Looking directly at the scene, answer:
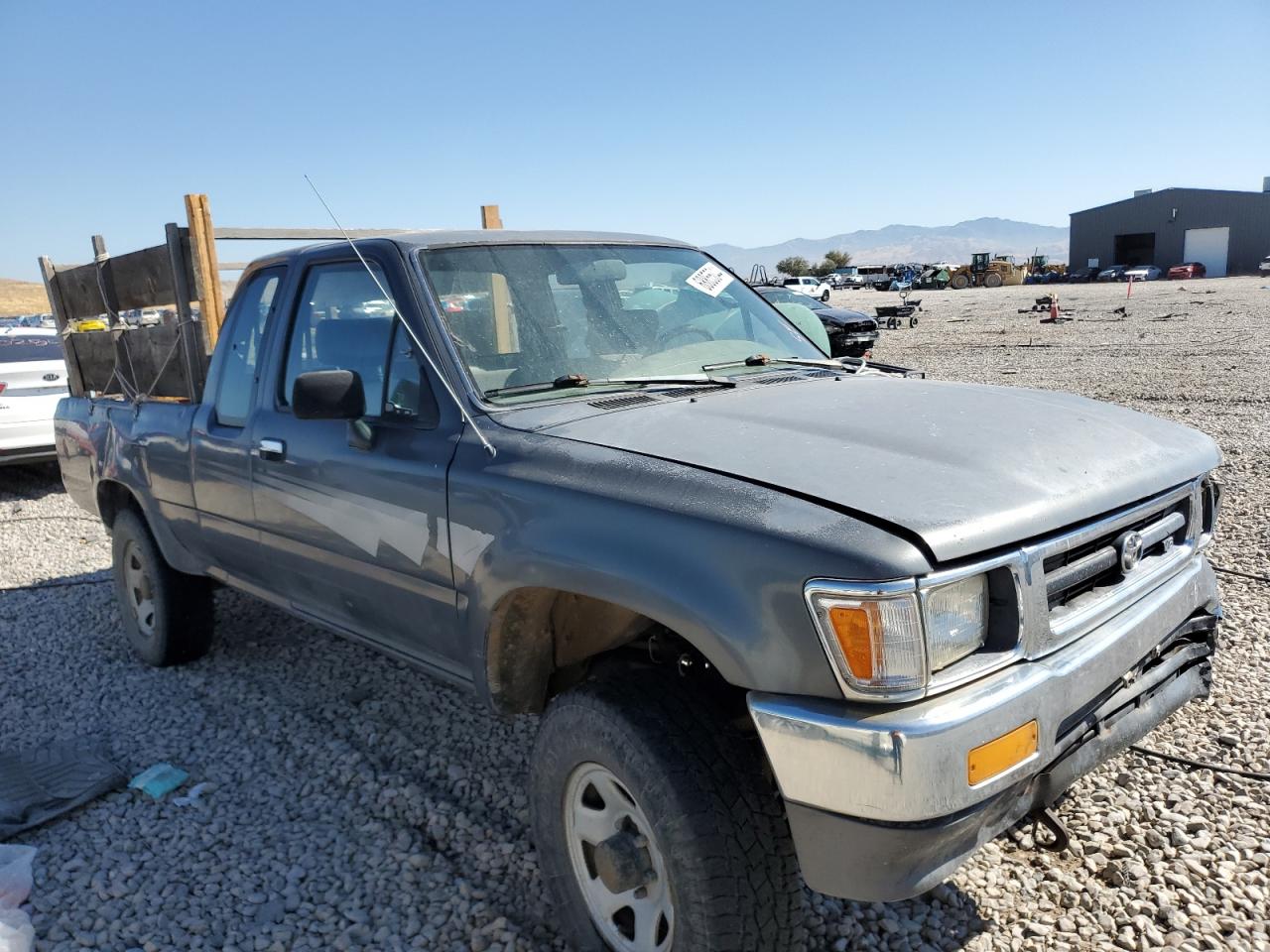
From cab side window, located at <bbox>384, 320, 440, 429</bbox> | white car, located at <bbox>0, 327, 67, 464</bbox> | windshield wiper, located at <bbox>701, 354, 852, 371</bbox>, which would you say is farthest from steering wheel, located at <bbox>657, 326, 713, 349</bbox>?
white car, located at <bbox>0, 327, 67, 464</bbox>

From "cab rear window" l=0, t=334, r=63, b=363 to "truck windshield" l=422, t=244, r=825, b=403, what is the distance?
7659mm

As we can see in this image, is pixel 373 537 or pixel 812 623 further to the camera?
pixel 373 537

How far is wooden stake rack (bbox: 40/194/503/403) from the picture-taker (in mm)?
5258

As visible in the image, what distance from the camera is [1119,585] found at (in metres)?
2.27

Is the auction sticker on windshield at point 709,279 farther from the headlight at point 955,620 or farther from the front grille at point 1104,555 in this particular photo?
the headlight at point 955,620

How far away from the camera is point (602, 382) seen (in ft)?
9.70

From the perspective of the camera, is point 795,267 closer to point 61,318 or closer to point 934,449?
point 61,318

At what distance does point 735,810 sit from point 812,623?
506 millimetres

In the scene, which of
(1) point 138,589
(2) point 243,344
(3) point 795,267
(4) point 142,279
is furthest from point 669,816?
(3) point 795,267

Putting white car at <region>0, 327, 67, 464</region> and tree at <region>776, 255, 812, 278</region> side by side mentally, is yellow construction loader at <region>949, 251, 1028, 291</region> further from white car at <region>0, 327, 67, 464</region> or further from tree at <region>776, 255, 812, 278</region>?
white car at <region>0, 327, 67, 464</region>

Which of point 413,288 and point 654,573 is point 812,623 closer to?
point 654,573

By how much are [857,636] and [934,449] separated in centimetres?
66

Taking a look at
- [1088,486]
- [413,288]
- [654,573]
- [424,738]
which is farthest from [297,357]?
[1088,486]

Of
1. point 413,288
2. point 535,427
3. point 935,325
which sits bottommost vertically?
point 935,325
